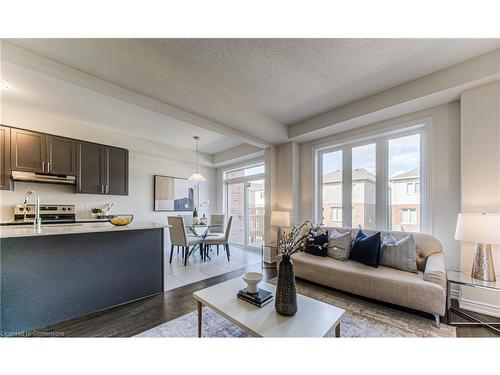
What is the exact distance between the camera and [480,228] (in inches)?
73.7

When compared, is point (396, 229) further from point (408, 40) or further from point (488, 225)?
point (408, 40)

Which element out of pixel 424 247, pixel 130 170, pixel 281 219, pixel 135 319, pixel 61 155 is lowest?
pixel 135 319

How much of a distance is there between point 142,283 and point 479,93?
451cm

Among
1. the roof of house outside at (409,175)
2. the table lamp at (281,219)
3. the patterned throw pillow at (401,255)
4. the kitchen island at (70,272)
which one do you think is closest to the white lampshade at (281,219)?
the table lamp at (281,219)

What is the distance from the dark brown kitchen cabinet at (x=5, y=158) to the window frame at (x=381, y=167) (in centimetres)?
501

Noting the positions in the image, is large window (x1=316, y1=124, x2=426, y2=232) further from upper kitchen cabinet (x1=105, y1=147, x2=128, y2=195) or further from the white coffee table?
upper kitchen cabinet (x1=105, y1=147, x2=128, y2=195)

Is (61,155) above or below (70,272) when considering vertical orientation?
above

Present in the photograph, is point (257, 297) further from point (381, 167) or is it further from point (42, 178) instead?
point (42, 178)

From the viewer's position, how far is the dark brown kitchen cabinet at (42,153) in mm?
3061

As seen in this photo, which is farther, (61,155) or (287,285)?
(61,155)

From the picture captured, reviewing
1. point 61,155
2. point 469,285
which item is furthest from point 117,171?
point 469,285

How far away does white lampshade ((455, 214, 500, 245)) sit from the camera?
5.91ft

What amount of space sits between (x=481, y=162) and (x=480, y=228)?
772 millimetres

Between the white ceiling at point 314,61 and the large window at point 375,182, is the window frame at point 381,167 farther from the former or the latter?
the white ceiling at point 314,61
